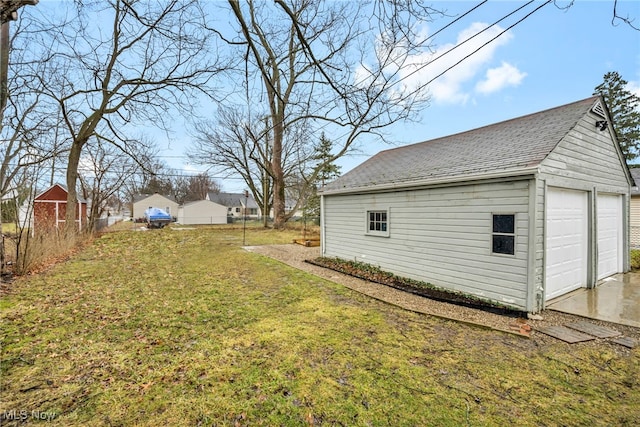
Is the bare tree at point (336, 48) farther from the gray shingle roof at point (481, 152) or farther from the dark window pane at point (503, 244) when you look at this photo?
the dark window pane at point (503, 244)

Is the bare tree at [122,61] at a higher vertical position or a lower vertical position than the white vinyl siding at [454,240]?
higher

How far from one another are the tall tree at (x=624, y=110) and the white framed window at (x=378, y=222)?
27606mm

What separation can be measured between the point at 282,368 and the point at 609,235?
8489 millimetres

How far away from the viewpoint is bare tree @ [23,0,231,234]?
4.33 metres

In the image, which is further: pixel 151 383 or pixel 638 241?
pixel 638 241

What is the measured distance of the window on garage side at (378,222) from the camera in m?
7.38

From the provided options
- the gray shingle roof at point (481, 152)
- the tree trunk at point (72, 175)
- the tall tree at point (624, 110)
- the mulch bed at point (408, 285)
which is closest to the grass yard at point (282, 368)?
the mulch bed at point (408, 285)

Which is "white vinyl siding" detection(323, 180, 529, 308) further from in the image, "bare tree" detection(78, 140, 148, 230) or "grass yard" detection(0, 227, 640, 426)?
"bare tree" detection(78, 140, 148, 230)

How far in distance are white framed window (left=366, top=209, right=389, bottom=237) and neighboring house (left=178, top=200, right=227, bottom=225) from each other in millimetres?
29062

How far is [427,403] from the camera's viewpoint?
239 cm

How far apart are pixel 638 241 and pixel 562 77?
1067 centimetres

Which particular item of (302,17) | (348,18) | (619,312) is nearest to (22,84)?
(302,17)

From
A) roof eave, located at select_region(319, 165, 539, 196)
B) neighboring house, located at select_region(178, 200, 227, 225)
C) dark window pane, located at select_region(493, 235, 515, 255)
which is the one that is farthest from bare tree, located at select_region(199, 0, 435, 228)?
neighboring house, located at select_region(178, 200, 227, 225)

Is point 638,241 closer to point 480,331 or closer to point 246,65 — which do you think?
point 480,331
